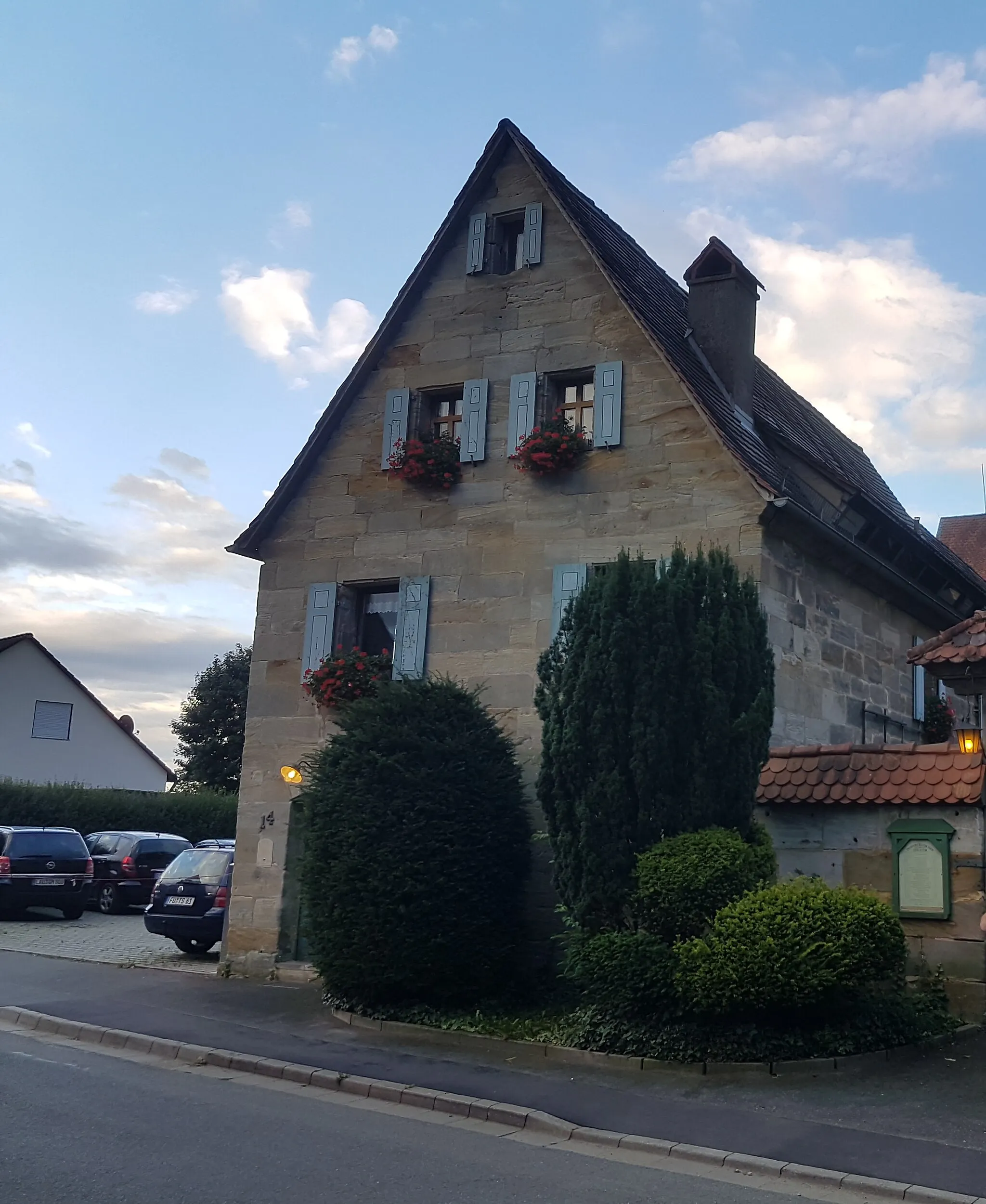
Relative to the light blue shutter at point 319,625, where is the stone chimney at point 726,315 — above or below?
above

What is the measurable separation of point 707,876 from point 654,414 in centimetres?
572

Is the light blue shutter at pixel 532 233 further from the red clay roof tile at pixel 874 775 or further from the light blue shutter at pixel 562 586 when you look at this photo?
the red clay roof tile at pixel 874 775

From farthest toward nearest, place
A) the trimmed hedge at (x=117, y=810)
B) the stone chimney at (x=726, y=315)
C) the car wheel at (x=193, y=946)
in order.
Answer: the trimmed hedge at (x=117, y=810) < the car wheel at (x=193, y=946) < the stone chimney at (x=726, y=315)

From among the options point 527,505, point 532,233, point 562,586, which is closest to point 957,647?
point 562,586

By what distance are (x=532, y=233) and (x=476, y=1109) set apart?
33.9ft

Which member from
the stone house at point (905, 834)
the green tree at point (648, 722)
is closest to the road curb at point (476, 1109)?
the green tree at point (648, 722)

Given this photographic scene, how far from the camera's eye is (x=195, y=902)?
16953mm

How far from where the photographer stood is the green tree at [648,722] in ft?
35.2

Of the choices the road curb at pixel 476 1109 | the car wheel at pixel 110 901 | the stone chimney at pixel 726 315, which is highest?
the stone chimney at pixel 726 315

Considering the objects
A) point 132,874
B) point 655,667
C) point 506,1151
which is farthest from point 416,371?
point 132,874

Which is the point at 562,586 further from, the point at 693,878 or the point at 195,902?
the point at 195,902

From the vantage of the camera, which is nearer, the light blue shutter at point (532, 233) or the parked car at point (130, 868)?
the light blue shutter at point (532, 233)

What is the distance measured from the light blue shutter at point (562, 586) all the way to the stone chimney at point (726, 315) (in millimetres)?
3377

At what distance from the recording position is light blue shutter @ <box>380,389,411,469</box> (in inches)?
607
